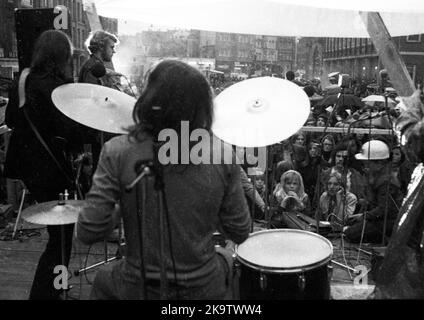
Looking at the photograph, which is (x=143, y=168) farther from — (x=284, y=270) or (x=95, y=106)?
(x=95, y=106)

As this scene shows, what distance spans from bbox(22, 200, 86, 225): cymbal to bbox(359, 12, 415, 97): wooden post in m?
2.67

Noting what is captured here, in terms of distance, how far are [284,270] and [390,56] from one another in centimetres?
231

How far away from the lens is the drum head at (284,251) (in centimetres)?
249

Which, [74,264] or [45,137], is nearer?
[45,137]

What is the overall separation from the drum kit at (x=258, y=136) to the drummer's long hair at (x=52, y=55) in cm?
25

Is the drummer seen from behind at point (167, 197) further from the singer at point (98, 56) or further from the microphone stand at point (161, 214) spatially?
the singer at point (98, 56)

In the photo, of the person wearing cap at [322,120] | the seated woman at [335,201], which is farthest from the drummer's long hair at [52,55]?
the person wearing cap at [322,120]

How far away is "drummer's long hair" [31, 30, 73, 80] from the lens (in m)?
3.10

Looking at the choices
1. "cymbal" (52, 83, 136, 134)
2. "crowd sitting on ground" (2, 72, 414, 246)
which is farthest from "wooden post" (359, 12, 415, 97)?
"cymbal" (52, 83, 136, 134)

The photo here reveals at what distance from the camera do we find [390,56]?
391cm

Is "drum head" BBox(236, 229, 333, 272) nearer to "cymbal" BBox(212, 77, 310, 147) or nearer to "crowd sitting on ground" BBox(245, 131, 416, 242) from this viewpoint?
"cymbal" BBox(212, 77, 310, 147)

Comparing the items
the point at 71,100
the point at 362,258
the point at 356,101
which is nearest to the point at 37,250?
the point at 71,100

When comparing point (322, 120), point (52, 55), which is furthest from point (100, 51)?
point (322, 120)
